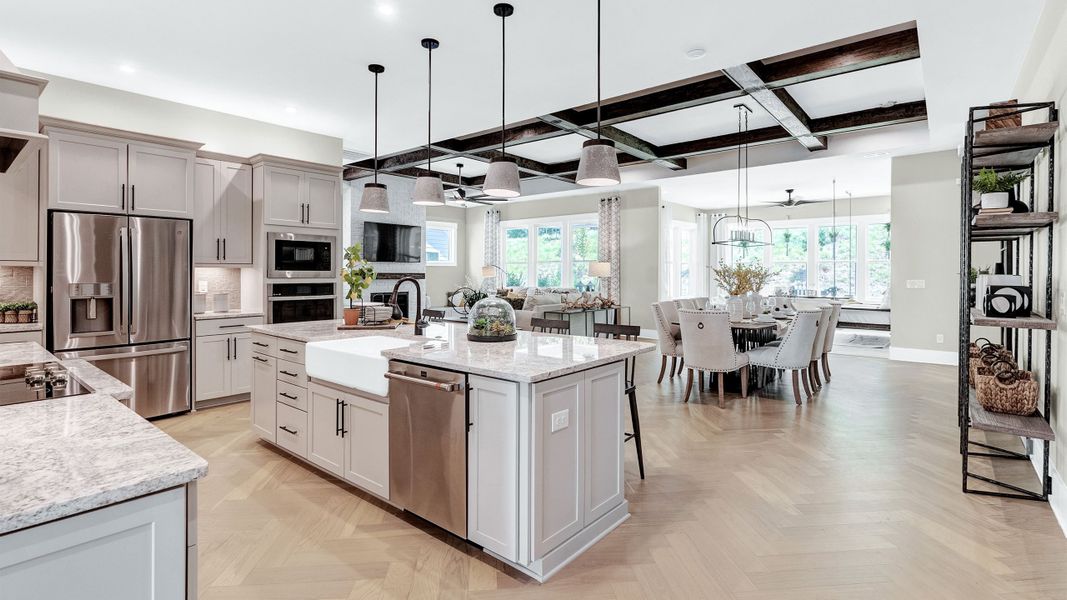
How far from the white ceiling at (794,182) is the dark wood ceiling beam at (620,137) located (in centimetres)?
72

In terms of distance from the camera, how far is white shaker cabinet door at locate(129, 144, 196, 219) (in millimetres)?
4359

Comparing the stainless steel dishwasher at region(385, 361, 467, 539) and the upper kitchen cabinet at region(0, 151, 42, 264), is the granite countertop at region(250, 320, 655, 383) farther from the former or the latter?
the upper kitchen cabinet at region(0, 151, 42, 264)

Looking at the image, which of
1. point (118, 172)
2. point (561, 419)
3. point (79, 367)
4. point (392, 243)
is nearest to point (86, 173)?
point (118, 172)

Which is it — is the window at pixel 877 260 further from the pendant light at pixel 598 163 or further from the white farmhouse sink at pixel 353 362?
the white farmhouse sink at pixel 353 362

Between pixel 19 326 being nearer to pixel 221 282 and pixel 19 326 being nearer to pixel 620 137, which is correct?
pixel 221 282

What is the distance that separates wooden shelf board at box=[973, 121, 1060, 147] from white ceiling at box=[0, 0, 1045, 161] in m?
0.75

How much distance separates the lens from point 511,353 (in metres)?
2.54

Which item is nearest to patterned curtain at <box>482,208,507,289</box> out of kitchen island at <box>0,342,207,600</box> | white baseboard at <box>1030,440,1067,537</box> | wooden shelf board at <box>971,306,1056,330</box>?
wooden shelf board at <box>971,306,1056,330</box>

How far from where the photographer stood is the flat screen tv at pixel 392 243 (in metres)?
9.34

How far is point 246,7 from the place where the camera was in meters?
3.26

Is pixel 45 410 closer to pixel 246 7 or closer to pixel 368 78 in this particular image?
pixel 246 7

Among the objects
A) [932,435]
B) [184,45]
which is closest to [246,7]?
[184,45]

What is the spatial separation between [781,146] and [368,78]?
5730mm

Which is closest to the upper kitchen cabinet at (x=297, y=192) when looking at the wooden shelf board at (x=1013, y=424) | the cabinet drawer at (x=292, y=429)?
the cabinet drawer at (x=292, y=429)
